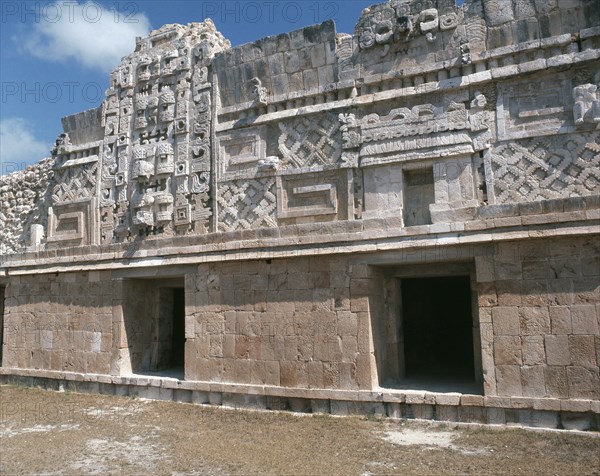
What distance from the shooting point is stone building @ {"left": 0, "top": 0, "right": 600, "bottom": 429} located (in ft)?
20.0

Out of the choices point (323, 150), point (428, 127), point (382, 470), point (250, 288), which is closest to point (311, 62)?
point (323, 150)

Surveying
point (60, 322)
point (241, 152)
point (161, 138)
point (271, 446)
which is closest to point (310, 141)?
point (241, 152)

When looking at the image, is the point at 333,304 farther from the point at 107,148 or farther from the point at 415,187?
the point at 107,148

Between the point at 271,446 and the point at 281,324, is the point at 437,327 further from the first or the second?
the point at 271,446

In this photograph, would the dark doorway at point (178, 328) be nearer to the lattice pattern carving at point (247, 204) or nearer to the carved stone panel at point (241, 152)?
the lattice pattern carving at point (247, 204)

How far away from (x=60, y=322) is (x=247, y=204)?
4203 mm

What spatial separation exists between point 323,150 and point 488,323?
3.28 m

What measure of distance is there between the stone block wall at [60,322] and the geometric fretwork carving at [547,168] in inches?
255

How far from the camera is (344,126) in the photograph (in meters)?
7.41

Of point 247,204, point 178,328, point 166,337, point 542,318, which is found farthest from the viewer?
point 178,328

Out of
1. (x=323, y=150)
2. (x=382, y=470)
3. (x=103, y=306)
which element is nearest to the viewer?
(x=382, y=470)

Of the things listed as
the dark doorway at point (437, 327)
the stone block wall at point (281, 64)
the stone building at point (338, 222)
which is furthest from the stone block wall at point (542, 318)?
the stone block wall at point (281, 64)

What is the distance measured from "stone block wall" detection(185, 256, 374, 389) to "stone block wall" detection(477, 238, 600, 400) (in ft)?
5.07

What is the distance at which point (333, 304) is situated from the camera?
23.1 feet
